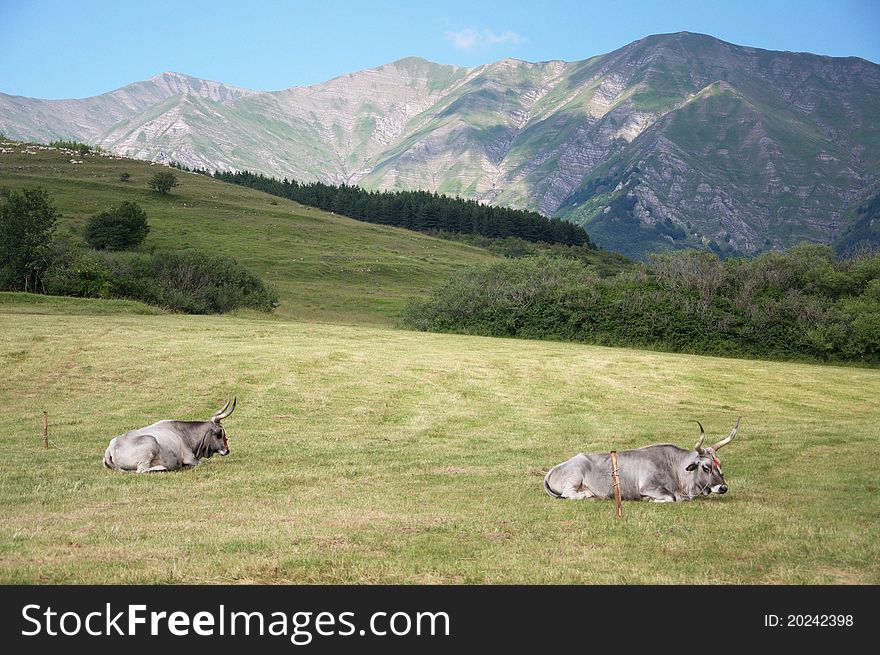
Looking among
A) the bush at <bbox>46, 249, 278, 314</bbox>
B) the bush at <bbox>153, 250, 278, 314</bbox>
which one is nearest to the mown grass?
the bush at <bbox>46, 249, 278, 314</bbox>

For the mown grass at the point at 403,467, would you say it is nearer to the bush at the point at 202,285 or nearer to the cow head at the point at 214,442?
the cow head at the point at 214,442

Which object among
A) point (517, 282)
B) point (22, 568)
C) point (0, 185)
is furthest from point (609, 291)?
point (0, 185)

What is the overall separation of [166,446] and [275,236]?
114228 mm

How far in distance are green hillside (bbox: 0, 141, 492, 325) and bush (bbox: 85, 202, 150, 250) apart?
2.11 meters

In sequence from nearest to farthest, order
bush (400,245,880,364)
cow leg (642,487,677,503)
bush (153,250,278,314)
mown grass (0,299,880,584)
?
mown grass (0,299,880,584) < cow leg (642,487,677,503) < bush (400,245,880,364) < bush (153,250,278,314)

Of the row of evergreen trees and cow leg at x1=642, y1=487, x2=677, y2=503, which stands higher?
the row of evergreen trees

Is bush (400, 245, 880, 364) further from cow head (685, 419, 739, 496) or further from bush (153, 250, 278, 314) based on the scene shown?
cow head (685, 419, 739, 496)

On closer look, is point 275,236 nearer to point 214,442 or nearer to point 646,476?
point 214,442

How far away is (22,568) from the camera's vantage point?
919cm

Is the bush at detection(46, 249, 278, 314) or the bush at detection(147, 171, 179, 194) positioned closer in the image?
the bush at detection(46, 249, 278, 314)

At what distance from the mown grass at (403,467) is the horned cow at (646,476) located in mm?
452

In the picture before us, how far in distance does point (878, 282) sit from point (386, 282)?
6441 cm

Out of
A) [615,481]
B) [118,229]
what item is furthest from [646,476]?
[118,229]

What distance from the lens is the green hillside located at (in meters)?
95.5
